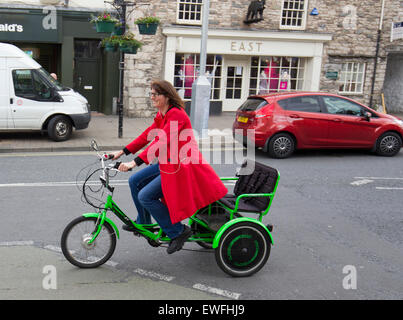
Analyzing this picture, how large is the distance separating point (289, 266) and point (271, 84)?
618 inches

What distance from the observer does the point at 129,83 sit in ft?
58.1

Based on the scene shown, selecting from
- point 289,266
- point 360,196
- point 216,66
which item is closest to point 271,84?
point 216,66

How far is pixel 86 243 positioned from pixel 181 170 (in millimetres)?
1246

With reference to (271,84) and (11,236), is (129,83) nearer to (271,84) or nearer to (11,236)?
(271,84)

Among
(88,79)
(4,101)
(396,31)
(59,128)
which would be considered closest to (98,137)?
(59,128)

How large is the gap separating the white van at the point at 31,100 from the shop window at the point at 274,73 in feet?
29.9

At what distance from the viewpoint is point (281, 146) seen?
1159 cm

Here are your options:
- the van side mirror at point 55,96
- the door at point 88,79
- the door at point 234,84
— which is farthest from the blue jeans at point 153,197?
the door at point 234,84

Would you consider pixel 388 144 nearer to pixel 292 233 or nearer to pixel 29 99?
pixel 292 233

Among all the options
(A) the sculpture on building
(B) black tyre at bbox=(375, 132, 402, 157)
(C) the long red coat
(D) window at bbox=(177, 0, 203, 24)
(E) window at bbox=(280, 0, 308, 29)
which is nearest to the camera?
(C) the long red coat

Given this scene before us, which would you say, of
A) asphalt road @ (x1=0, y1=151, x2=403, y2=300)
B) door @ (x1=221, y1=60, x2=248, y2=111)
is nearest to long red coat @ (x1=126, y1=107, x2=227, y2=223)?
asphalt road @ (x1=0, y1=151, x2=403, y2=300)

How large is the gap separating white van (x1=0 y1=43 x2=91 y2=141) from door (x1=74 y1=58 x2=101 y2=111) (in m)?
5.60

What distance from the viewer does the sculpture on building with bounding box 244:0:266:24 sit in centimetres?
1792

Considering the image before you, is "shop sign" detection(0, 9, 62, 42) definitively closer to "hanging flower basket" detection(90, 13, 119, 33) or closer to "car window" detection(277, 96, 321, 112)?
"hanging flower basket" detection(90, 13, 119, 33)
